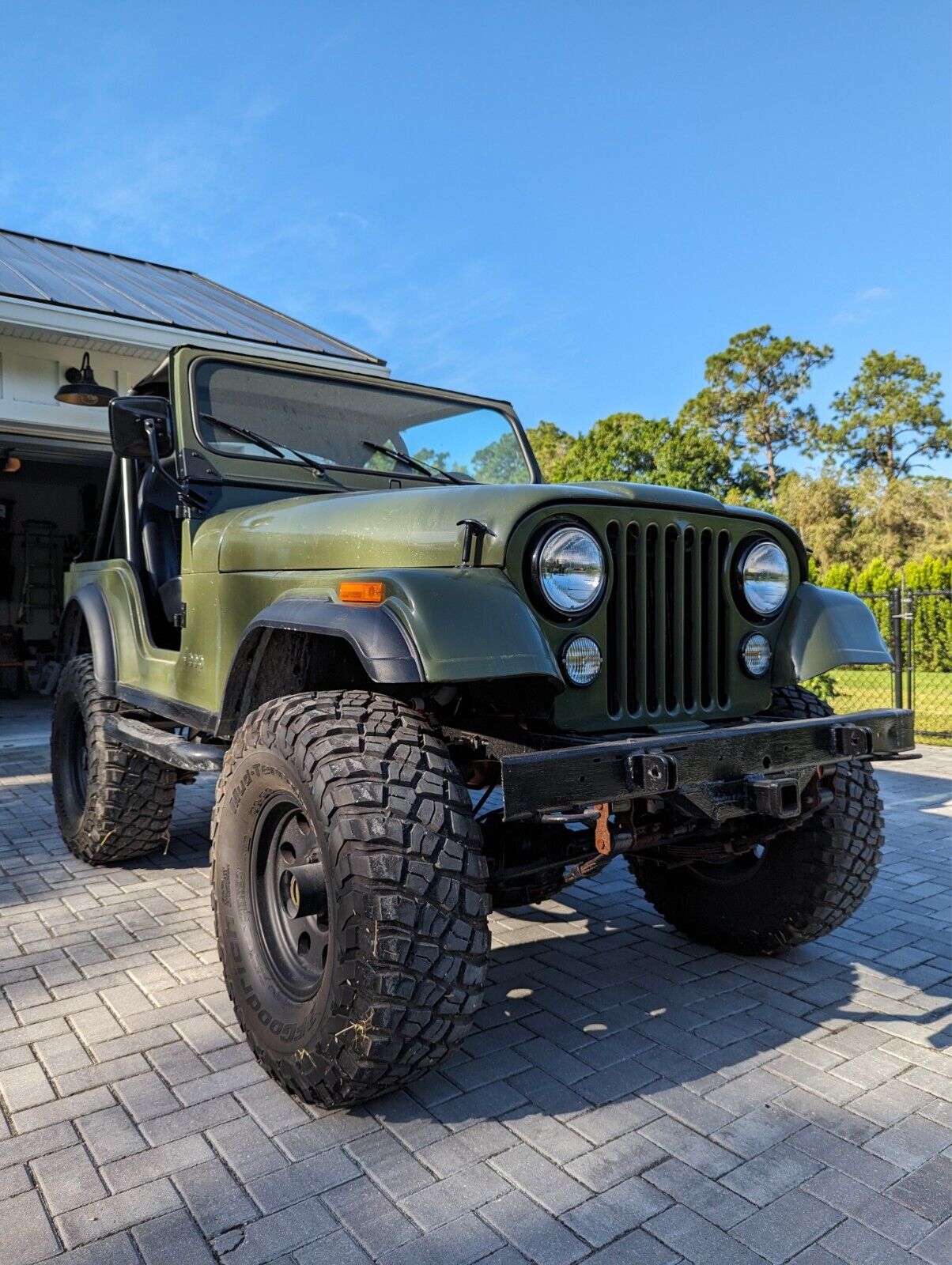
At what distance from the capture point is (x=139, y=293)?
9.23 metres

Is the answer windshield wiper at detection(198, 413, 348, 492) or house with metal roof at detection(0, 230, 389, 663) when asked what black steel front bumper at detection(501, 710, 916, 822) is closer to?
windshield wiper at detection(198, 413, 348, 492)

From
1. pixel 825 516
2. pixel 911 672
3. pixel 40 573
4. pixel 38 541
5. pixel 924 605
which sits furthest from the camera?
pixel 825 516

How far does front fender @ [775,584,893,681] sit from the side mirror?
2.25 metres

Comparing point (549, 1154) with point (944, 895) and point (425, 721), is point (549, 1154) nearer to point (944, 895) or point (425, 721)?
point (425, 721)

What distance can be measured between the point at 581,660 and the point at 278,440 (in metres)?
1.75

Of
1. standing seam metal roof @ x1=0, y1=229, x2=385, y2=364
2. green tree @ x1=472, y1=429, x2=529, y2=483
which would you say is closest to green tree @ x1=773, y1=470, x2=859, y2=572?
standing seam metal roof @ x1=0, y1=229, x2=385, y2=364

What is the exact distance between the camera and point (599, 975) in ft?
9.71

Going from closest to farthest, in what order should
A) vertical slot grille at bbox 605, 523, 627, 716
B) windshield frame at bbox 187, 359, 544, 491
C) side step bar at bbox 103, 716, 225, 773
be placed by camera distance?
vertical slot grille at bbox 605, 523, 627, 716 < side step bar at bbox 103, 716, 225, 773 < windshield frame at bbox 187, 359, 544, 491

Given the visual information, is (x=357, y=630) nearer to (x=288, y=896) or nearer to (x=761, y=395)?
(x=288, y=896)

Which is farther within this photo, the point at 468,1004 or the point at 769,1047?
the point at 769,1047

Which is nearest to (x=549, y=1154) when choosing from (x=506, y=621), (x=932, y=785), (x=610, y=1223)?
(x=610, y=1223)

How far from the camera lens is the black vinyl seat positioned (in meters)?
3.89

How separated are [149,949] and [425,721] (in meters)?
1.74

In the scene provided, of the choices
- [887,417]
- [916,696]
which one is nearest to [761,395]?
[887,417]
